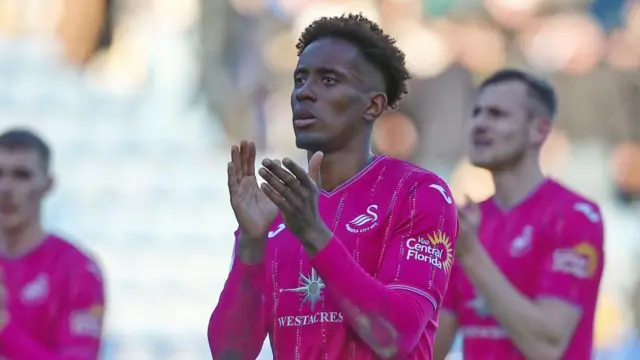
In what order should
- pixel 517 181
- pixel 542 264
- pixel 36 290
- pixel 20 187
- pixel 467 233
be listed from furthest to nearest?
pixel 20 187 → pixel 36 290 → pixel 517 181 → pixel 542 264 → pixel 467 233

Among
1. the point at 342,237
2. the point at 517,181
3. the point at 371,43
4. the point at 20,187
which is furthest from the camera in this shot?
the point at 20,187

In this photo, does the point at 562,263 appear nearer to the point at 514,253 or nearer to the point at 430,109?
the point at 514,253

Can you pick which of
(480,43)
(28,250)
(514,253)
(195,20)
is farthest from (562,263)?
(480,43)

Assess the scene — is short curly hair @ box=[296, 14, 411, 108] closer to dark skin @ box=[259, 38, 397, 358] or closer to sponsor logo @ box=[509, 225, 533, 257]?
dark skin @ box=[259, 38, 397, 358]

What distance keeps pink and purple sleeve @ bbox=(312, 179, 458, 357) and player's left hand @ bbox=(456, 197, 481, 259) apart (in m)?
1.49

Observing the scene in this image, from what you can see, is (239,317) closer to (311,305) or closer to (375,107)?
(311,305)

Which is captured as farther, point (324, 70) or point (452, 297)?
point (452, 297)

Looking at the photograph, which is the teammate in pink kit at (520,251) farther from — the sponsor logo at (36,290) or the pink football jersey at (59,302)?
the sponsor logo at (36,290)

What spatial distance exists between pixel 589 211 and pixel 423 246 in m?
2.33

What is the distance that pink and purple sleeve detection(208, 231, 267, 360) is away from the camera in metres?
4.08

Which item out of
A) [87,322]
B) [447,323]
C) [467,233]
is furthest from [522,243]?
[87,322]

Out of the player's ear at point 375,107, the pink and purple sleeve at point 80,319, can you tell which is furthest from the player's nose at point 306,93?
the pink and purple sleeve at point 80,319

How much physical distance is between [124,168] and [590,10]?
7.12 m

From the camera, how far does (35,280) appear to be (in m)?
6.95
